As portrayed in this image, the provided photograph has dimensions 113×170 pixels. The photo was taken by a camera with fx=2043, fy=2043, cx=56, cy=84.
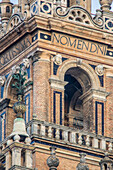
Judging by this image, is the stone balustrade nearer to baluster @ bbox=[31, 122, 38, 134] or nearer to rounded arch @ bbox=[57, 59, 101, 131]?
baluster @ bbox=[31, 122, 38, 134]

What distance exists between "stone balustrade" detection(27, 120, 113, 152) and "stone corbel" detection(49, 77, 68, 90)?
1.83 metres

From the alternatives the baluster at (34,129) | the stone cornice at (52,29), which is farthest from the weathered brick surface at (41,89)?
the stone cornice at (52,29)

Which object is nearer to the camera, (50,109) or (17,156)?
(17,156)

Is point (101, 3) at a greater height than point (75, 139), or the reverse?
point (101, 3)

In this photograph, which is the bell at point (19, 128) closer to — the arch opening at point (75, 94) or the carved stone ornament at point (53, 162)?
the carved stone ornament at point (53, 162)

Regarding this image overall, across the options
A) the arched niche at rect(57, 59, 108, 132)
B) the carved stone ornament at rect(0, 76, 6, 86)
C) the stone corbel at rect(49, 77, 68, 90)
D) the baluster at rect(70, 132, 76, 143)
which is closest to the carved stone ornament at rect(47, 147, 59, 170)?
the baluster at rect(70, 132, 76, 143)

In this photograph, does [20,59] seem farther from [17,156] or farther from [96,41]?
[17,156]

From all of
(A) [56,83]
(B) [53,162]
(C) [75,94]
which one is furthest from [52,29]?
(B) [53,162]

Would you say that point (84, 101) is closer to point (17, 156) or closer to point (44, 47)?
point (44, 47)

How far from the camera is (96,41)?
257 feet

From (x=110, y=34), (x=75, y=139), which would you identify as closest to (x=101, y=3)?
(x=110, y=34)

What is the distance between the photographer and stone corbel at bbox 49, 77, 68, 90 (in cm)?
7650

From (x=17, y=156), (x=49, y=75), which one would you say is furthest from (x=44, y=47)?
(x=17, y=156)

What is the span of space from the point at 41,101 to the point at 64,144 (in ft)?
6.72
